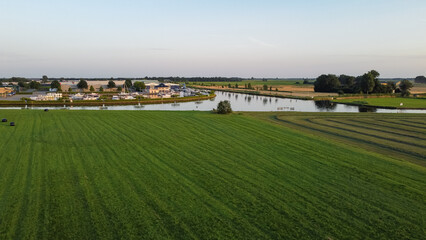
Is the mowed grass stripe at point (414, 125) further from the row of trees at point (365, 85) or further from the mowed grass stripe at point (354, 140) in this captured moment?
the row of trees at point (365, 85)

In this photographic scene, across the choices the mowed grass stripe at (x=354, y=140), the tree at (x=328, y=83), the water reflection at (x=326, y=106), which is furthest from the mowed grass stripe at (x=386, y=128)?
the tree at (x=328, y=83)

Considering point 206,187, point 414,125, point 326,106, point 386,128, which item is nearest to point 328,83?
point 326,106

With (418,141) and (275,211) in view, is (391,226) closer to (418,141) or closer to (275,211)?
(275,211)

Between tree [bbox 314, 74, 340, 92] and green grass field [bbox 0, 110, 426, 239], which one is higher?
tree [bbox 314, 74, 340, 92]

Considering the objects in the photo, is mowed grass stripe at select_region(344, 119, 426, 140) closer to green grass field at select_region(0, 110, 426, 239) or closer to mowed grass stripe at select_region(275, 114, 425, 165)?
green grass field at select_region(0, 110, 426, 239)

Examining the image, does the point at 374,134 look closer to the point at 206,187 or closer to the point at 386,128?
the point at 386,128

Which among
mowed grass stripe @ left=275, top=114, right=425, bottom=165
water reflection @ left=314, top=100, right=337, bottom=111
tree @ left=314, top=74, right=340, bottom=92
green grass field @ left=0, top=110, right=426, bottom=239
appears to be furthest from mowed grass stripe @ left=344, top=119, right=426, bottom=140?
tree @ left=314, top=74, right=340, bottom=92
